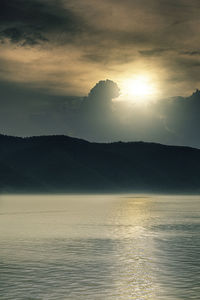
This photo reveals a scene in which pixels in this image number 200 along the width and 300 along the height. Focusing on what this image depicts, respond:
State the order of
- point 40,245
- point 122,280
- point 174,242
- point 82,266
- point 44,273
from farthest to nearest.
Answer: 1. point 174,242
2. point 40,245
3. point 82,266
4. point 44,273
5. point 122,280

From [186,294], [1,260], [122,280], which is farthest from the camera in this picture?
[1,260]

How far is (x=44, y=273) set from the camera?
43938 millimetres

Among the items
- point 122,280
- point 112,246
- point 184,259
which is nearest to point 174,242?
point 112,246

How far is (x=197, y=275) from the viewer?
144 feet

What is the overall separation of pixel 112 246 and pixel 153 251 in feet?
24.3

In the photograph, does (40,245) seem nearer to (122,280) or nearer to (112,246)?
(112,246)

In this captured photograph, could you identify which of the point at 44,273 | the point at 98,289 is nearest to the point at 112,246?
the point at 44,273

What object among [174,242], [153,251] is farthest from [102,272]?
[174,242]

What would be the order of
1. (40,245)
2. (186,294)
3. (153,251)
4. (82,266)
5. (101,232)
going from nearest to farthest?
(186,294)
(82,266)
(153,251)
(40,245)
(101,232)

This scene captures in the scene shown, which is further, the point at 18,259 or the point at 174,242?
the point at 174,242

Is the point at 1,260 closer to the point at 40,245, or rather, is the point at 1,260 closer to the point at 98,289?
the point at 40,245

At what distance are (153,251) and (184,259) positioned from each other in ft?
21.5

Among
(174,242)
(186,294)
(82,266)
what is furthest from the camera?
(174,242)

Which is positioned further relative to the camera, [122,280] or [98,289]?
[122,280]
